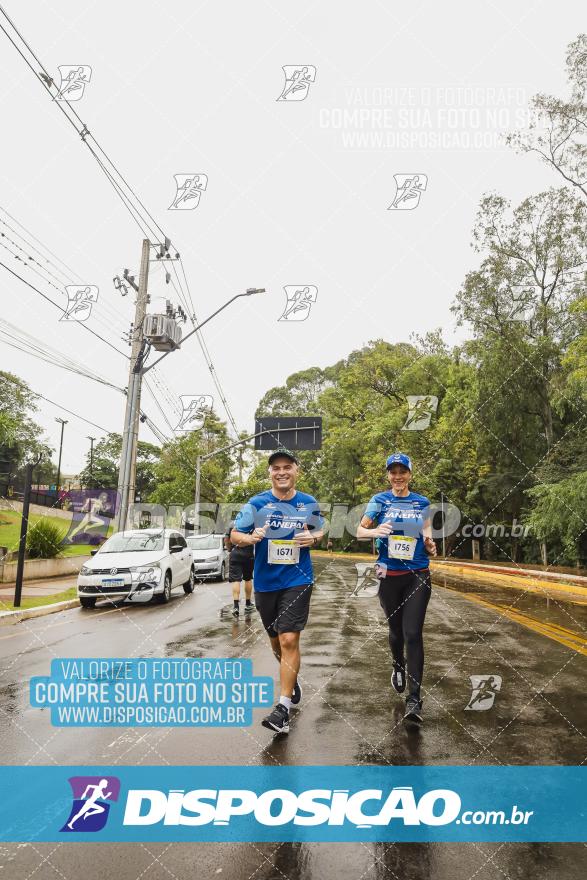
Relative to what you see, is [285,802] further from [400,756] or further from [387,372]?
[387,372]

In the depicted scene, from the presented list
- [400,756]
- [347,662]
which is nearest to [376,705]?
[400,756]

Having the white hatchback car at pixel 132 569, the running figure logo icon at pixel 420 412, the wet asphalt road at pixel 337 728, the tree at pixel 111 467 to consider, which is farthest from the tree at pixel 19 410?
the wet asphalt road at pixel 337 728

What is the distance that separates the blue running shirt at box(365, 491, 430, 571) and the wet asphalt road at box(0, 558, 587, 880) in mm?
1185

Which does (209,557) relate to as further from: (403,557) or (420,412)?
(420,412)

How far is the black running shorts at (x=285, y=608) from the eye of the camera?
4898 millimetres

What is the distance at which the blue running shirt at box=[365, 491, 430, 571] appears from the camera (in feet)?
17.6

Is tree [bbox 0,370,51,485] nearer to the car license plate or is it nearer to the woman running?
the car license plate

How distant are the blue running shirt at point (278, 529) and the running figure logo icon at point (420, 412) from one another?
3437 cm

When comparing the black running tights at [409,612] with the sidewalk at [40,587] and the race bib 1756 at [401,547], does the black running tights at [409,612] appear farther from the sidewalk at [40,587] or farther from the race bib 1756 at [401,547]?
the sidewalk at [40,587]

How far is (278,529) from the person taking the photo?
5.02 metres

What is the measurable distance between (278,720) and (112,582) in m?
9.00

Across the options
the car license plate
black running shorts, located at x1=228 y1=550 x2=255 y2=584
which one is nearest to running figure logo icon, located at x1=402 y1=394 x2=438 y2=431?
the car license plate

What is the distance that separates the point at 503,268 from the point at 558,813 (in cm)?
2992

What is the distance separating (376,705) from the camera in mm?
5406
